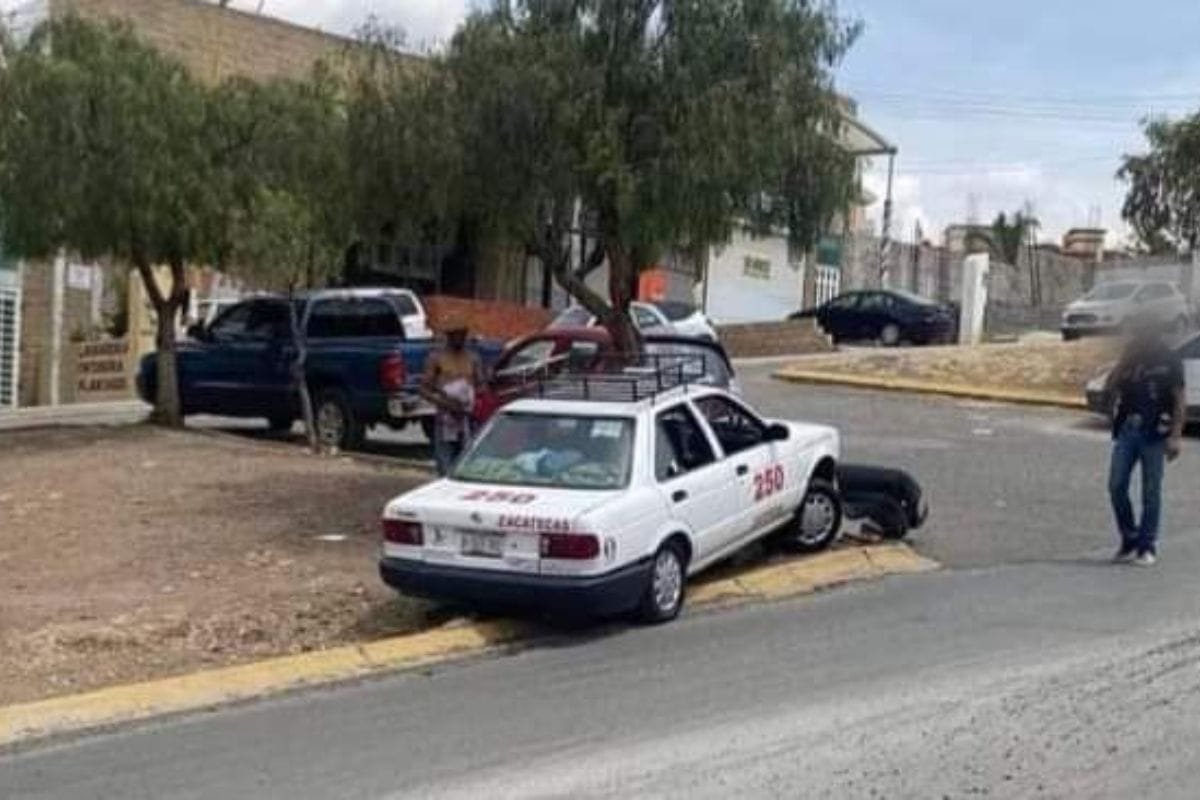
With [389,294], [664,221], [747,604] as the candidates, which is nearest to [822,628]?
[747,604]

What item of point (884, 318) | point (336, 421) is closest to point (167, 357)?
point (336, 421)

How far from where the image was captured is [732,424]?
41.7ft

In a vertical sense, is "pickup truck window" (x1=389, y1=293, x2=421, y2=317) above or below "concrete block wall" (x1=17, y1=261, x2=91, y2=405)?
above

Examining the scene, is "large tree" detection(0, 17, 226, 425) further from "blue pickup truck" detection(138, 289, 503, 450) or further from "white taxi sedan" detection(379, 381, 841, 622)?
"white taxi sedan" detection(379, 381, 841, 622)

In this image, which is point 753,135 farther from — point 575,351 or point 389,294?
point 389,294

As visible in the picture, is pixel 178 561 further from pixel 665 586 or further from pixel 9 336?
pixel 9 336

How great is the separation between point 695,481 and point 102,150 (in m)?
10.5

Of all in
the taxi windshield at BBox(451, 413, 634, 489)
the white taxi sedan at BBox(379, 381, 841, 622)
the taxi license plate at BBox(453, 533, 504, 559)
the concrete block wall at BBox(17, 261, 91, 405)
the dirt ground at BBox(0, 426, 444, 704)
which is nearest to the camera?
the dirt ground at BBox(0, 426, 444, 704)

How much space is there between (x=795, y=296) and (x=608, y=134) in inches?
1390

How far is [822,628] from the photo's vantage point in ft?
34.6

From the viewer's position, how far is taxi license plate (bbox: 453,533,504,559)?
10.4 meters

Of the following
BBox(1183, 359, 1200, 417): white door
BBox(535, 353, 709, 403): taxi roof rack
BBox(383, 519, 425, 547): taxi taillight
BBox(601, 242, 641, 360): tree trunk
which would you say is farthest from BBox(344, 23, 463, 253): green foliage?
BBox(1183, 359, 1200, 417): white door

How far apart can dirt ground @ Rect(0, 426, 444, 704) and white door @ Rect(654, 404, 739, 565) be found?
181 centimetres

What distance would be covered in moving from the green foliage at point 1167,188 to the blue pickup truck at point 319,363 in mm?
40283
